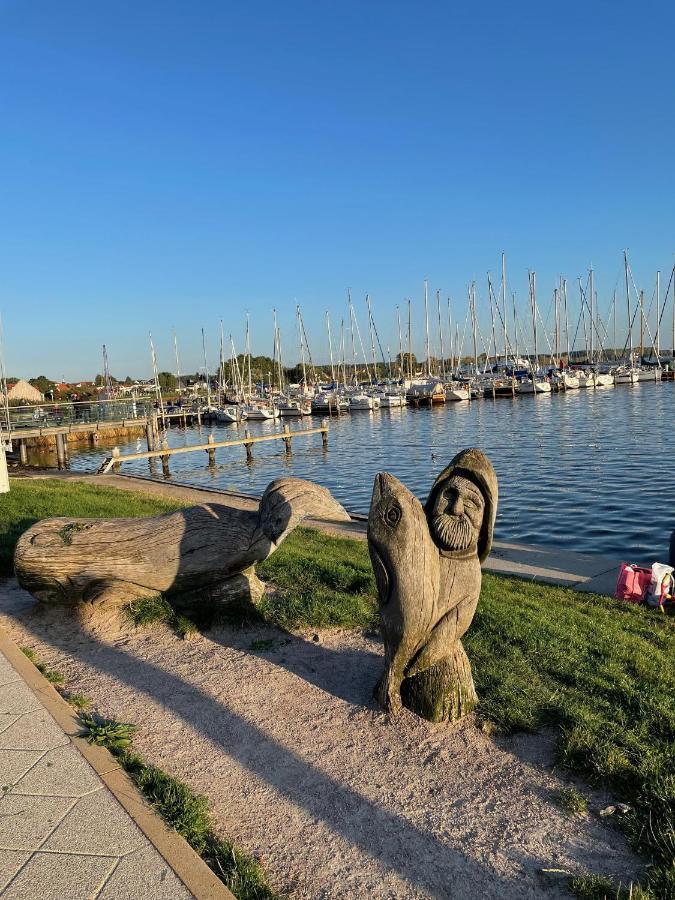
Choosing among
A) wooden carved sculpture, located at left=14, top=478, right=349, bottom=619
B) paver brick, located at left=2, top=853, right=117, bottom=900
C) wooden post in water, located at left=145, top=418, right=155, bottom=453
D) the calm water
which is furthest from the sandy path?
wooden post in water, located at left=145, top=418, right=155, bottom=453

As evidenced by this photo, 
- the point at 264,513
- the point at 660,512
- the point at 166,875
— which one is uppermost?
the point at 264,513

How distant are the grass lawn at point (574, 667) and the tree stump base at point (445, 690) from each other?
21 centimetres

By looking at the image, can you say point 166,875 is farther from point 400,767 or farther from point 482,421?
point 482,421

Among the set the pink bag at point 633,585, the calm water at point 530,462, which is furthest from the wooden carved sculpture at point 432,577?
the calm water at point 530,462

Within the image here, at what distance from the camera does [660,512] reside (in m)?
16.2

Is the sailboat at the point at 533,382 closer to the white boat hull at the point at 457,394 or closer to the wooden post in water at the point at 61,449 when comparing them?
the white boat hull at the point at 457,394

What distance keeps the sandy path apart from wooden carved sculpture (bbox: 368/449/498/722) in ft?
0.83

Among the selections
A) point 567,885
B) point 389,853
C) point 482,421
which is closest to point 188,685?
point 389,853

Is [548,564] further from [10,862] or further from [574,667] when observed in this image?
[10,862]

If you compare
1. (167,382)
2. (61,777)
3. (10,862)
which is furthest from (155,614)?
(167,382)

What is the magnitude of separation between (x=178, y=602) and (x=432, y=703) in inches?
123

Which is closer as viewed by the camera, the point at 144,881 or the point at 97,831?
the point at 144,881

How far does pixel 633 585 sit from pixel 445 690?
4.67 meters

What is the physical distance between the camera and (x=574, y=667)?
219 inches
